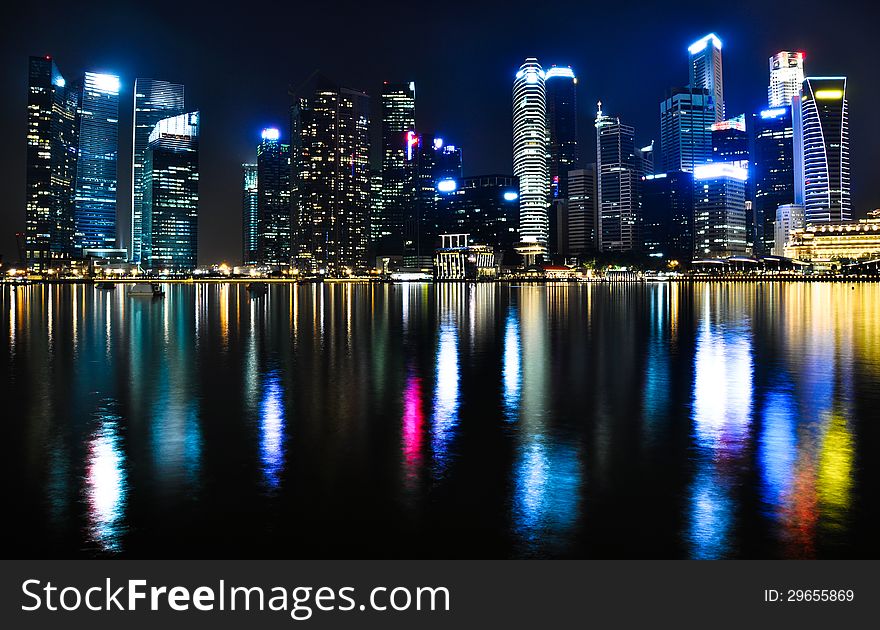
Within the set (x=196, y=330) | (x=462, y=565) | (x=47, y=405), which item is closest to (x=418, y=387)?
(x=47, y=405)

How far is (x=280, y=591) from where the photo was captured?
7.72 meters

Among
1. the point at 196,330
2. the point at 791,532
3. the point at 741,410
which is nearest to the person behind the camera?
the point at 791,532

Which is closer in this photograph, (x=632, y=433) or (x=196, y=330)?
(x=632, y=433)

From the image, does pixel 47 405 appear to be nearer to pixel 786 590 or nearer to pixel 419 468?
pixel 419 468

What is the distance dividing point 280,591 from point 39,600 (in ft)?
8.43

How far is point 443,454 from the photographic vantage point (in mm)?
12984

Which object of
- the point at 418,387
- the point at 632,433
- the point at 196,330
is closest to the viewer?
the point at 632,433

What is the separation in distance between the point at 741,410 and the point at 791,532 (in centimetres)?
872

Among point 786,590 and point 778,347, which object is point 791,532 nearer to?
point 786,590

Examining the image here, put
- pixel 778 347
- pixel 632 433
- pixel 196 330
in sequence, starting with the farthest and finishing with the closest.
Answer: pixel 196 330, pixel 778 347, pixel 632 433

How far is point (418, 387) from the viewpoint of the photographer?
20.6 m

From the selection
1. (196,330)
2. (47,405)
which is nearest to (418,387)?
(47,405)

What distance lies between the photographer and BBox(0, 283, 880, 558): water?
349 inches

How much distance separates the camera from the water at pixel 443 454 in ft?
29.1
